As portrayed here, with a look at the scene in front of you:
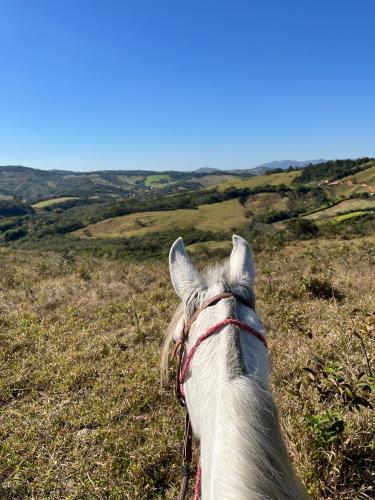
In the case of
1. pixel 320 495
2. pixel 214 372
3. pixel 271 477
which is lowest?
pixel 320 495

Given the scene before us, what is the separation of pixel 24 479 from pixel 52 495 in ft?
0.94

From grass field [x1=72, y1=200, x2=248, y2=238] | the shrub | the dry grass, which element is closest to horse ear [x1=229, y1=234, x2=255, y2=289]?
the dry grass

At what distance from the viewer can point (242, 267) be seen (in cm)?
151

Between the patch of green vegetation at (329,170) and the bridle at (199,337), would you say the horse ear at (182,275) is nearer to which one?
the bridle at (199,337)

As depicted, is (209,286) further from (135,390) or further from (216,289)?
(135,390)

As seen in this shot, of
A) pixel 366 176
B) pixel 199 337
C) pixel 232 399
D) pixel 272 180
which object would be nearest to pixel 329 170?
pixel 272 180

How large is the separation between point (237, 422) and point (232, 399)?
2.4 inches

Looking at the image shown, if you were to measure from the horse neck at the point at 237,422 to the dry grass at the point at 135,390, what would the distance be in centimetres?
121

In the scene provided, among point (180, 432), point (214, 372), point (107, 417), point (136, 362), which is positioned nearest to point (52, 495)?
point (107, 417)

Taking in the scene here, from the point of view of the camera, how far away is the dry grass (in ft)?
6.99

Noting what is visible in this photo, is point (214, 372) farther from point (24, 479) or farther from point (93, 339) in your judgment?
point (93, 339)

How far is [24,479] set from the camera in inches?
95.0

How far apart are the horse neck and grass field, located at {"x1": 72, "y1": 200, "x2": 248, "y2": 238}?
6388 cm

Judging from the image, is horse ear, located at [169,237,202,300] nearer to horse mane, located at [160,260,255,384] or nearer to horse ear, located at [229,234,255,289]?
horse mane, located at [160,260,255,384]
